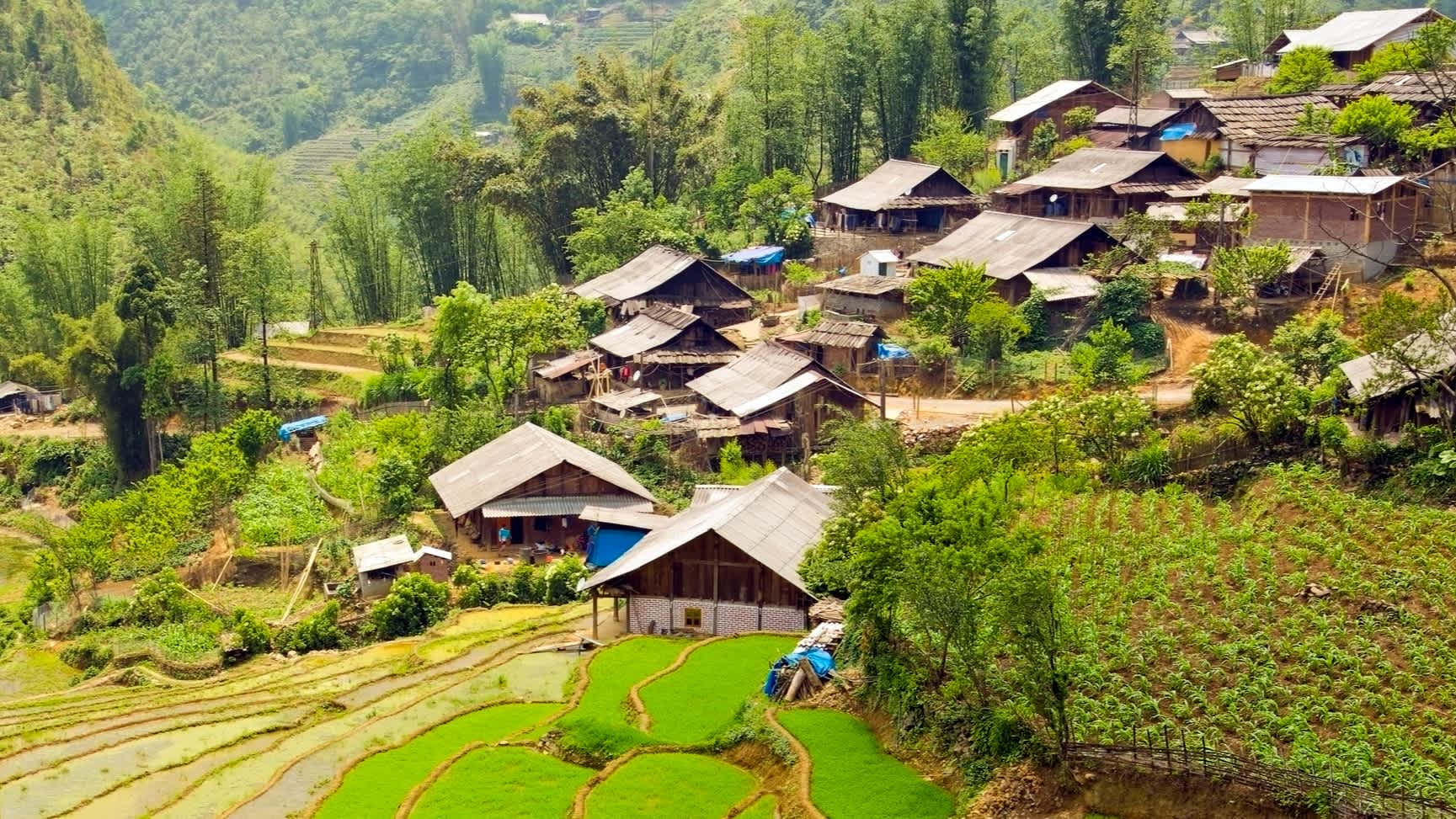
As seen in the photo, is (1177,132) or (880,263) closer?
(880,263)

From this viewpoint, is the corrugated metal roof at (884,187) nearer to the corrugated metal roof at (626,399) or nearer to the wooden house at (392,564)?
the corrugated metal roof at (626,399)

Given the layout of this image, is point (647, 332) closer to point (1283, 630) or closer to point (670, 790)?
point (670, 790)

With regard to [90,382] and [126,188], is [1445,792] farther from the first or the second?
[126,188]

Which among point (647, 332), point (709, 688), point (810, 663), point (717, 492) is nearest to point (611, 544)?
point (717, 492)

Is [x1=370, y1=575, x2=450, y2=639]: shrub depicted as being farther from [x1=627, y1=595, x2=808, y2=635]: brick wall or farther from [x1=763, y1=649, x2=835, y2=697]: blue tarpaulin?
[x1=763, y1=649, x2=835, y2=697]: blue tarpaulin

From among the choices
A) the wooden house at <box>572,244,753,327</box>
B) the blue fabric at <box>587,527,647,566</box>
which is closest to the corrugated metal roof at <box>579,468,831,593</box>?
the blue fabric at <box>587,527,647,566</box>

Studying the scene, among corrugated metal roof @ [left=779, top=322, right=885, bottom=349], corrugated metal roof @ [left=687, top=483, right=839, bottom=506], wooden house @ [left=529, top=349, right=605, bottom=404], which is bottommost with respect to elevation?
wooden house @ [left=529, top=349, right=605, bottom=404]
